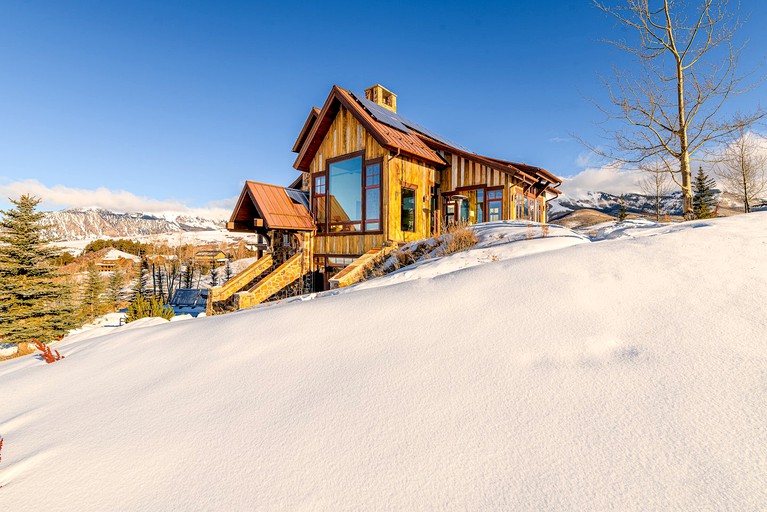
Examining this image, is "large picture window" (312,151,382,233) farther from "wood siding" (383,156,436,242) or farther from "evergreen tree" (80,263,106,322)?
"evergreen tree" (80,263,106,322)

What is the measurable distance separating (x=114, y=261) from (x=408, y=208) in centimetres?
4240

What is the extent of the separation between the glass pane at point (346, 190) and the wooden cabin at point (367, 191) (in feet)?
0.12

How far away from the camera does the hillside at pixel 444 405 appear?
1.43 meters

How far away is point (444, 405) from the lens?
75.0 inches

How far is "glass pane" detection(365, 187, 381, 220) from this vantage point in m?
10.9

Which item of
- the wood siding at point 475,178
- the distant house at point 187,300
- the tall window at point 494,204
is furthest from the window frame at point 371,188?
the distant house at point 187,300

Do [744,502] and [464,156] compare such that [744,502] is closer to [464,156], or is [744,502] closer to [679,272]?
[679,272]

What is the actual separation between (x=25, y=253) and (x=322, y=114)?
1563 centimetres

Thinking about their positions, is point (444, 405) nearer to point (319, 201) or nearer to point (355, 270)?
point (355, 270)

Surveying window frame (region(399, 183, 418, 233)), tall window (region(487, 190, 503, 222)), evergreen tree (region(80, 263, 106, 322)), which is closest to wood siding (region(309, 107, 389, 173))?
window frame (region(399, 183, 418, 233))

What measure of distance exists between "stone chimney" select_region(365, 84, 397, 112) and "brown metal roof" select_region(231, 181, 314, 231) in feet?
24.7

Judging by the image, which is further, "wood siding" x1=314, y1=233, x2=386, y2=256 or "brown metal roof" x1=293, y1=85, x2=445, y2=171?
"wood siding" x1=314, y1=233, x2=386, y2=256

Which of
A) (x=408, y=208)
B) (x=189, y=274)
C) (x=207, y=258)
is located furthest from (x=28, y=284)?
(x=207, y=258)

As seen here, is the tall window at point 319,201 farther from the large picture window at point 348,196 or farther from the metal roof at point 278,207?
the metal roof at point 278,207
